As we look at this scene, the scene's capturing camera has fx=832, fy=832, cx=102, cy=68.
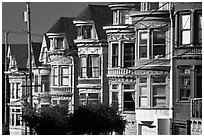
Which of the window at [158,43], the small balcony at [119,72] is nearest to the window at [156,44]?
the window at [158,43]

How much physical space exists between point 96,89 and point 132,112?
261cm

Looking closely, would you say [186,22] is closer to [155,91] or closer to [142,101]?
[155,91]

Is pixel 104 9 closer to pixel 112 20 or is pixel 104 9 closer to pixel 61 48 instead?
pixel 112 20

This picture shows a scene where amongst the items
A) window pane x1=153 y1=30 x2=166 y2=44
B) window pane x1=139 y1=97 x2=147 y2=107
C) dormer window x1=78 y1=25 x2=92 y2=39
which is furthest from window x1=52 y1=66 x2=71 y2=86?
window pane x1=153 y1=30 x2=166 y2=44

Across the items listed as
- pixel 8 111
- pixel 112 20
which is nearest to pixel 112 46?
pixel 112 20

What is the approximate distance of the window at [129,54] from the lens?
23266mm

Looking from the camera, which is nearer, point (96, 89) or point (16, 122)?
point (96, 89)

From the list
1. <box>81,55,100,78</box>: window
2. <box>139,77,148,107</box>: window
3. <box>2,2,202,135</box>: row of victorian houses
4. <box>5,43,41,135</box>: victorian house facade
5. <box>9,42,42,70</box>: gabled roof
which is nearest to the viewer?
<box>2,2,202,135</box>: row of victorian houses

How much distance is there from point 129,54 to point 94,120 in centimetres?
316

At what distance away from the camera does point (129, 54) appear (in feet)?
76.9

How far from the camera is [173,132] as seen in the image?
2106 cm

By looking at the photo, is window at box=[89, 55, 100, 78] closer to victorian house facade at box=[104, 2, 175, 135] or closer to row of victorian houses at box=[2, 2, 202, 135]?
row of victorian houses at box=[2, 2, 202, 135]

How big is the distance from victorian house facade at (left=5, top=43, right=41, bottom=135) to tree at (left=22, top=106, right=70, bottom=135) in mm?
9238

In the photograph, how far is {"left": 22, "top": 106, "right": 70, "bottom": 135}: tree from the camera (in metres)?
20.6
